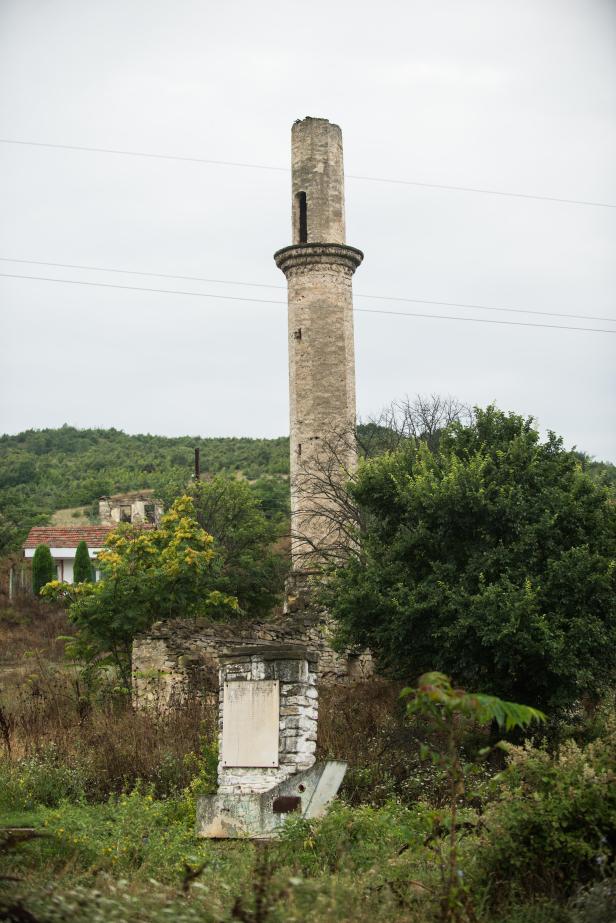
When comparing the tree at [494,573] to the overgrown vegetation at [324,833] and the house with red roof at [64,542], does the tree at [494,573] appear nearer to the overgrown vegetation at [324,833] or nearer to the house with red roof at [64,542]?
the overgrown vegetation at [324,833]

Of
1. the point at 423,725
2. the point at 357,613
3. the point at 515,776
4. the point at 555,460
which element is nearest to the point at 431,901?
the point at 515,776

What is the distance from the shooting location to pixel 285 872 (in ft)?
27.1

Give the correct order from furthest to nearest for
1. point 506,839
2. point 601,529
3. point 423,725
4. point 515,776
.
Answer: point 601,529 < point 423,725 < point 515,776 < point 506,839

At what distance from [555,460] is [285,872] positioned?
43.7 feet

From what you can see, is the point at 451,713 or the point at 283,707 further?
the point at 283,707

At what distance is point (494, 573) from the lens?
61.6 feet

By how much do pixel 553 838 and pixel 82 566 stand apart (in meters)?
34.0

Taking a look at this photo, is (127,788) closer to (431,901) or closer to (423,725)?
(423,725)

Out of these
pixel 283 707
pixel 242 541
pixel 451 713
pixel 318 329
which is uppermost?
pixel 318 329

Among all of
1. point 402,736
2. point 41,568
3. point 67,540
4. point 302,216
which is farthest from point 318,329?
point 67,540

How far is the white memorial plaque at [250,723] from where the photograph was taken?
12.4m

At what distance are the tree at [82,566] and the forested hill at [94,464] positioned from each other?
794cm

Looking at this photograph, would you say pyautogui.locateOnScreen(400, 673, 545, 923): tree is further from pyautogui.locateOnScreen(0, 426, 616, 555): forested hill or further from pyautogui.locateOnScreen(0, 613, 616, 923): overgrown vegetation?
pyautogui.locateOnScreen(0, 426, 616, 555): forested hill

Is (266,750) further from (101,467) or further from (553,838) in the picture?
(101,467)
